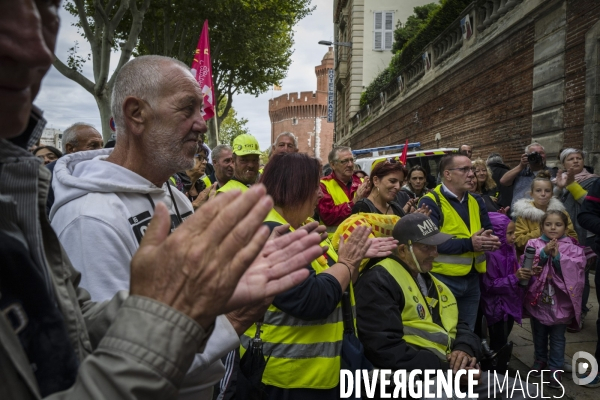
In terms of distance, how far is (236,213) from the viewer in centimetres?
86

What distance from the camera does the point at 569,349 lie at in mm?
5012

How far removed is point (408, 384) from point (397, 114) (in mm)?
18429

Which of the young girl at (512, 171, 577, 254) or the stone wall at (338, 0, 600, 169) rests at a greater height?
the stone wall at (338, 0, 600, 169)

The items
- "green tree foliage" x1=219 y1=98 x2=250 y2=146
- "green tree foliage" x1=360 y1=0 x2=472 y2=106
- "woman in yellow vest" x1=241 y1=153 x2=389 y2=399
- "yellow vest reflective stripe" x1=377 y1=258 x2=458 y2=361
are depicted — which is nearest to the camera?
"woman in yellow vest" x1=241 y1=153 x2=389 y2=399

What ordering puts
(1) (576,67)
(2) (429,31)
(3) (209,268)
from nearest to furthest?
(3) (209,268) → (1) (576,67) → (2) (429,31)

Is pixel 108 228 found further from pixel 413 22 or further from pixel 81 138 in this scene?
pixel 413 22

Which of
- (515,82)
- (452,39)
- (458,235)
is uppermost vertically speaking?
(452,39)

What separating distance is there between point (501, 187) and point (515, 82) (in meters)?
3.86


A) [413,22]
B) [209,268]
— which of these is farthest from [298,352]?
[413,22]

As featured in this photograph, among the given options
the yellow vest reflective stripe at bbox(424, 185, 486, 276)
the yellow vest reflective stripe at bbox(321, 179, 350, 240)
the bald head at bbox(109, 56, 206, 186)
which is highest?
the bald head at bbox(109, 56, 206, 186)

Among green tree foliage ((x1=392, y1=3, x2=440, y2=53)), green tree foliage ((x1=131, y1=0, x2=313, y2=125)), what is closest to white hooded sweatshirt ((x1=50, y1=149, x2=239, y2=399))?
green tree foliage ((x1=131, y1=0, x2=313, y2=125))

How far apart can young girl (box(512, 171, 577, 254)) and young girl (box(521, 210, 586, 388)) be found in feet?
1.60

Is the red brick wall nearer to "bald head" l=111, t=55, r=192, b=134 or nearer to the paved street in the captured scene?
the paved street

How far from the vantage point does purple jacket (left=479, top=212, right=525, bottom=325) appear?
4.57 meters
